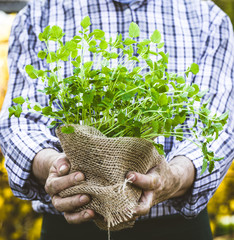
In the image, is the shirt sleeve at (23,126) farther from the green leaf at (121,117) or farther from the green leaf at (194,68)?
the green leaf at (194,68)

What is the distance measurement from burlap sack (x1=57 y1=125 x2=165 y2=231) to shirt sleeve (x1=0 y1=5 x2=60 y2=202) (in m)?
0.34

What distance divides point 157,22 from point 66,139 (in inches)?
31.6

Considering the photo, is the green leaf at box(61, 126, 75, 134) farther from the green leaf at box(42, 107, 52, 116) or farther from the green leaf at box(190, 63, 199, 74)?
the green leaf at box(190, 63, 199, 74)

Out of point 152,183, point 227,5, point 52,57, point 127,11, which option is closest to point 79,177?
point 152,183

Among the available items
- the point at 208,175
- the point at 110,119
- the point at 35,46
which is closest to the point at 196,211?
the point at 208,175

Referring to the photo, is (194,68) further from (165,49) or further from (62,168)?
(165,49)

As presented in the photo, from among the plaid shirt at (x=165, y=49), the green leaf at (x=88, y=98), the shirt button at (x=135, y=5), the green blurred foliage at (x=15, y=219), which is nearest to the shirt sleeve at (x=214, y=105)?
the plaid shirt at (x=165, y=49)

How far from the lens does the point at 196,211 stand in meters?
1.21

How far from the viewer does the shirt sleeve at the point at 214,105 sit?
3.92ft

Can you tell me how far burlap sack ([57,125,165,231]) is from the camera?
0.81 meters

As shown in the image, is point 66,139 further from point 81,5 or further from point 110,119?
point 81,5

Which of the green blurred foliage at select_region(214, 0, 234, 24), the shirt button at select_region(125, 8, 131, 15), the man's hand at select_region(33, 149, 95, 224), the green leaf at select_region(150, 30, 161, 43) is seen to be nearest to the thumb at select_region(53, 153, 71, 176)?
the man's hand at select_region(33, 149, 95, 224)

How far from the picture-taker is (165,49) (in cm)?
141

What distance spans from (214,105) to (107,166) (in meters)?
0.65
